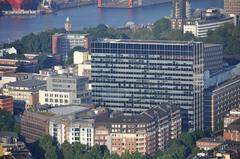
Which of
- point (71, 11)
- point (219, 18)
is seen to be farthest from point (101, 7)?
point (219, 18)

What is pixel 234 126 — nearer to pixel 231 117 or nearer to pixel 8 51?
pixel 231 117

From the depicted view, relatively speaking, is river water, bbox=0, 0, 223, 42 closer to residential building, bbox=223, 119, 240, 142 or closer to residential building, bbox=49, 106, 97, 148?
residential building, bbox=49, 106, 97, 148

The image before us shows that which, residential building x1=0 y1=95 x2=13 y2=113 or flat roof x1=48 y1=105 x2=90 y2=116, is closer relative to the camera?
flat roof x1=48 y1=105 x2=90 y2=116

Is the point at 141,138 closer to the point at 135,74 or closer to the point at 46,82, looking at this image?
the point at 135,74

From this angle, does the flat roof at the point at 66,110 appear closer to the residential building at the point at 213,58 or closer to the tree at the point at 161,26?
the residential building at the point at 213,58

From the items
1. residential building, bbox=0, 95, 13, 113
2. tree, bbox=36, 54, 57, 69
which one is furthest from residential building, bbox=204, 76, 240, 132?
tree, bbox=36, 54, 57, 69

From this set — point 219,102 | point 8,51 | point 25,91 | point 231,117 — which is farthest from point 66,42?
point 231,117
